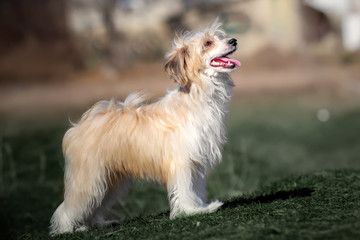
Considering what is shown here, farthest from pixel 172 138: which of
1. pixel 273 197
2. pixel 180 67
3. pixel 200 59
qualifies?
Result: pixel 273 197

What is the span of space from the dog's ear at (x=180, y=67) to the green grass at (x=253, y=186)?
1.11 meters

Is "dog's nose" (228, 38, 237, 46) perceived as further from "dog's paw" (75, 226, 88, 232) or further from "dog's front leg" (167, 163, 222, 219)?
"dog's paw" (75, 226, 88, 232)

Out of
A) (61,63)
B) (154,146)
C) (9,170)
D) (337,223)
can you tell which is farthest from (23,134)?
(337,223)

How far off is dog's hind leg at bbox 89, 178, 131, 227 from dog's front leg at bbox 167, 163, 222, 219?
0.55 meters

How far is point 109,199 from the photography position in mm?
5684

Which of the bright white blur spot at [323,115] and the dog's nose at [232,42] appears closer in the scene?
the dog's nose at [232,42]

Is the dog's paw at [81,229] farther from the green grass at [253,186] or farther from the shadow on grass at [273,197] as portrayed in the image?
the shadow on grass at [273,197]

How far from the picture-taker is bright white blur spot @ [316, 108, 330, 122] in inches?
652

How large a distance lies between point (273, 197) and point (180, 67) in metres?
1.76

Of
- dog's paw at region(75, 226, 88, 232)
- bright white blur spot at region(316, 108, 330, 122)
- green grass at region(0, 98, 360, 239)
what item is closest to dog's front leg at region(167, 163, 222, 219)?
green grass at region(0, 98, 360, 239)

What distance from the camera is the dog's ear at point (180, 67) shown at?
210 inches

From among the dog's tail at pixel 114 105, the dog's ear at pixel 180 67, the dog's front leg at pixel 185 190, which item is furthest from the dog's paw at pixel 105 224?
the dog's ear at pixel 180 67

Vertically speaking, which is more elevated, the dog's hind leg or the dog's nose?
the dog's nose

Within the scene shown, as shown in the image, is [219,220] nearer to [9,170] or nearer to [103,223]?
[103,223]
